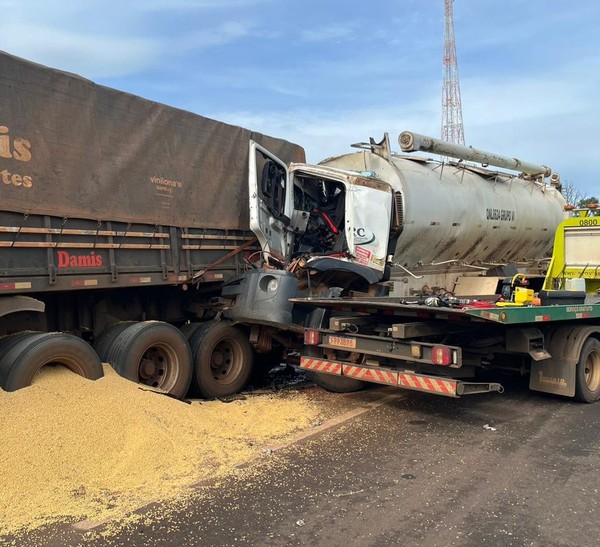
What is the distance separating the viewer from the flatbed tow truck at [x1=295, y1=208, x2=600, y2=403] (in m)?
5.89

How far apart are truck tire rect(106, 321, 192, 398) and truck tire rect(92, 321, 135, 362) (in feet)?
0.16

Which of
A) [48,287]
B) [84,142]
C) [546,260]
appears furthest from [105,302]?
[546,260]

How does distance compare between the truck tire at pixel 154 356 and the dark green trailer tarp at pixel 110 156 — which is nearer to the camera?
the dark green trailer tarp at pixel 110 156

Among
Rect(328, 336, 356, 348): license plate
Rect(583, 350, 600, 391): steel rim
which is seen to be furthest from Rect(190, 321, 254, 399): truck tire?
Rect(583, 350, 600, 391): steel rim

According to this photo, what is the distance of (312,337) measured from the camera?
271 inches

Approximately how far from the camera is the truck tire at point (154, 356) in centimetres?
620

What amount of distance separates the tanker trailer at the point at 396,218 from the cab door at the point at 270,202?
1 cm

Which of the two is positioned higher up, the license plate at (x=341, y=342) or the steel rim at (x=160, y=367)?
the license plate at (x=341, y=342)

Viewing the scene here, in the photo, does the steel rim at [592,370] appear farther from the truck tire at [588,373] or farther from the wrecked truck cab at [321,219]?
the wrecked truck cab at [321,219]

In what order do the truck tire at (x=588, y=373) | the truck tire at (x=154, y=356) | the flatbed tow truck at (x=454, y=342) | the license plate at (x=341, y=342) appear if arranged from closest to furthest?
1. the flatbed tow truck at (x=454, y=342)
2. the truck tire at (x=154, y=356)
3. the license plate at (x=341, y=342)
4. the truck tire at (x=588, y=373)

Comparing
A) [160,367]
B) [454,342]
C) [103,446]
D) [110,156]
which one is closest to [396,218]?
[454,342]

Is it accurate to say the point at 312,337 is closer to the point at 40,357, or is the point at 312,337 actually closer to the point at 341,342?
the point at 341,342

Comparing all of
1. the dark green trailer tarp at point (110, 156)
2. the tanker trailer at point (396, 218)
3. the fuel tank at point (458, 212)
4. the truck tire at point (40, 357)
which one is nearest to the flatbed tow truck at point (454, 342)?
the tanker trailer at point (396, 218)

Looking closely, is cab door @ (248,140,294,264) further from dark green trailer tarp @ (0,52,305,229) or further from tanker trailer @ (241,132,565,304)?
dark green trailer tarp @ (0,52,305,229)
